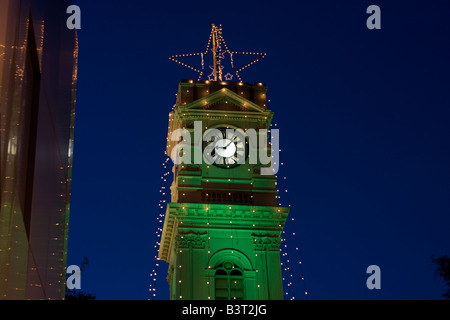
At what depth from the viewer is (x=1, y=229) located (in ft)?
32.6

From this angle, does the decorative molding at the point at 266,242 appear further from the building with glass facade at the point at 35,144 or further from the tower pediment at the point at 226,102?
the building with glass facade at the point at 35,144

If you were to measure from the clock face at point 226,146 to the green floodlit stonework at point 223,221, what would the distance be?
14.9 inches

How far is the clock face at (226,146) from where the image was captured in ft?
147

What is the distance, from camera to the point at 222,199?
42969 millimetres

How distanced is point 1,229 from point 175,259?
32.5m

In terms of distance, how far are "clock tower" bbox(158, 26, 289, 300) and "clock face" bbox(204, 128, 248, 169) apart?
Result: 0.05 meters

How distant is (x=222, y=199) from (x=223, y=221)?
158 cm

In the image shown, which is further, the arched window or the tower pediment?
the tower pediment

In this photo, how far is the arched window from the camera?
40.4 meters

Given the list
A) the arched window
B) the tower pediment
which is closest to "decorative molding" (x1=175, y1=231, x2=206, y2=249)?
the arched window

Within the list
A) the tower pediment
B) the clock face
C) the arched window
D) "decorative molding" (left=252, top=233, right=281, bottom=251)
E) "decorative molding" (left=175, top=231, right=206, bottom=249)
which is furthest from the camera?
the tower pediment

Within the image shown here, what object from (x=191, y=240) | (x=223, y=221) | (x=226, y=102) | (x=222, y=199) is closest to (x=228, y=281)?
(x=191, y=240)

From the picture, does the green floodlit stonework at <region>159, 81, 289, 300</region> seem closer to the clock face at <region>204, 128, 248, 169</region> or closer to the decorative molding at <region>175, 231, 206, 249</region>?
the decorative molding at <region>175, 231, 206, 249</region>
